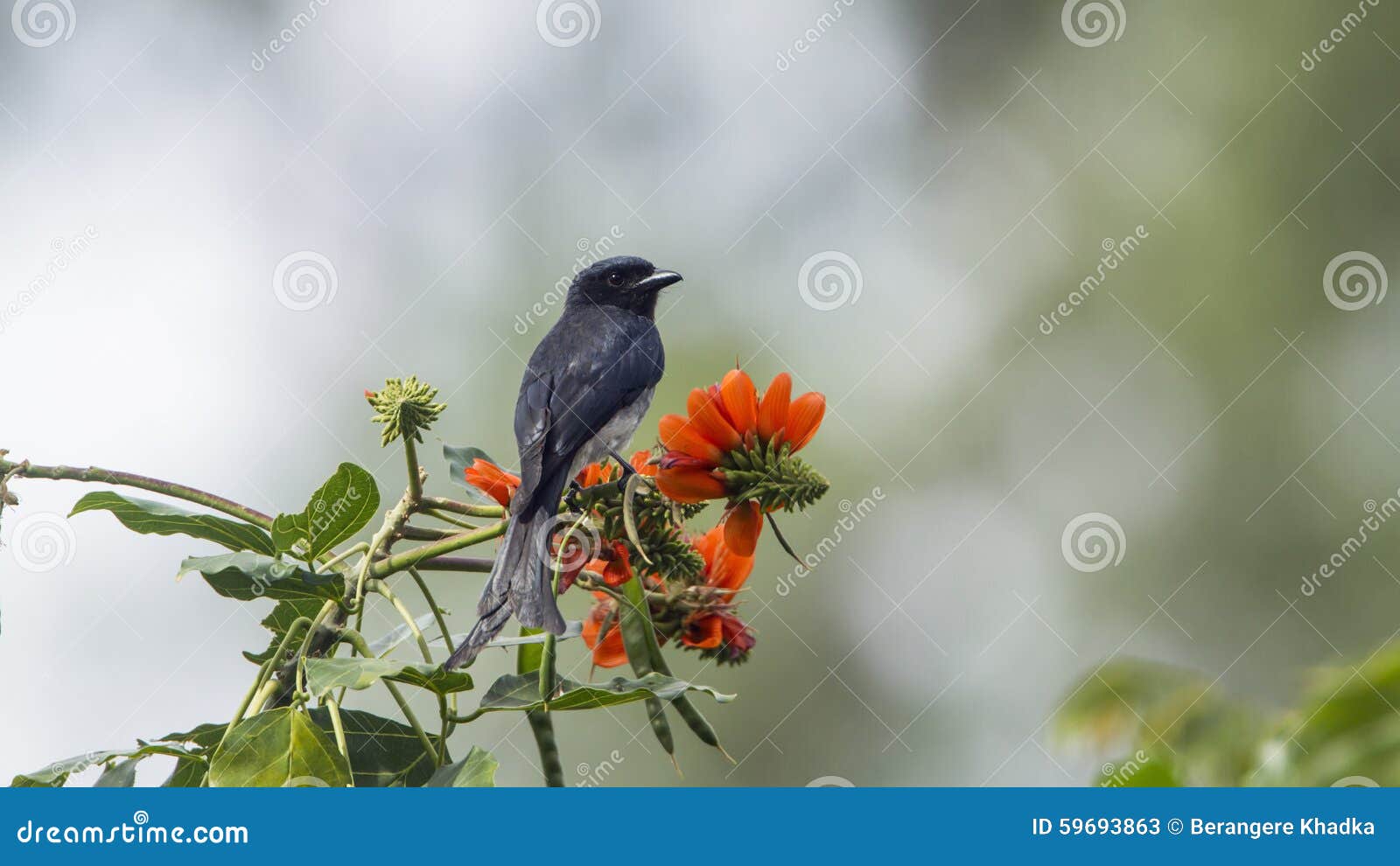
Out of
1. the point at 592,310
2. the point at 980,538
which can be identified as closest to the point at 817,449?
the point at 980,538

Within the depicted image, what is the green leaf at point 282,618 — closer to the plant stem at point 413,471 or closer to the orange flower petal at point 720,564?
the plant stem at point 413,471

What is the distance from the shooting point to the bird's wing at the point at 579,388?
5.35 feet

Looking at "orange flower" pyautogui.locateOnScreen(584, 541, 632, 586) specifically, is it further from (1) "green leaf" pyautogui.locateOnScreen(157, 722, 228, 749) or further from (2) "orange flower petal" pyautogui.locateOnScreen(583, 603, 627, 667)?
(1) "green leaf" pyautogui.locateOnScreen(157, 722, 228, 749)

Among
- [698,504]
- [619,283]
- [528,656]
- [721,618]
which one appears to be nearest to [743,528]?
[698,504]

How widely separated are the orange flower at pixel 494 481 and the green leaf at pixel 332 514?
0.24m

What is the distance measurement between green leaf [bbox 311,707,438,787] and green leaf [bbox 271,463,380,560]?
0.17 meters


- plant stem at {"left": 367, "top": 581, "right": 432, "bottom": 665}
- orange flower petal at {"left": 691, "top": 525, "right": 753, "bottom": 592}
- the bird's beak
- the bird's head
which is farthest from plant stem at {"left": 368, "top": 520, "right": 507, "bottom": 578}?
the bird's head

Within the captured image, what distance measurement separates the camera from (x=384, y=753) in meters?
1.06

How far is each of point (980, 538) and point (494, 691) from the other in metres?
6.83

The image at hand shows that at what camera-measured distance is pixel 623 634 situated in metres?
1.20

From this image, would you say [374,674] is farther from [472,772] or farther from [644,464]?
[644,464]

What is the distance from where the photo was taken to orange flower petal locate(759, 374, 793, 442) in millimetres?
1252

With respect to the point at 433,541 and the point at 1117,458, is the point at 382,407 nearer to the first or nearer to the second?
the point at 433,541

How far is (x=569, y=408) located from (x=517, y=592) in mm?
797
